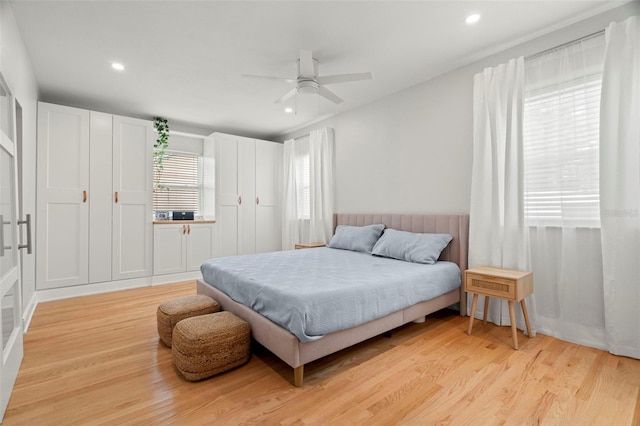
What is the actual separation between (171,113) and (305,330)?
434cm

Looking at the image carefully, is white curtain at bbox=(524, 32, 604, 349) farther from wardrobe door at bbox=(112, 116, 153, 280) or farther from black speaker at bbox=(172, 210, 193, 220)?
wardrobe door at bbox=(112, 116, 153, 280)

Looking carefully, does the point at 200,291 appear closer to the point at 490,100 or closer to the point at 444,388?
the point at 444,388

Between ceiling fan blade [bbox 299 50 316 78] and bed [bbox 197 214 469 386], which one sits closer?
bed [bbox 197 214 469 386]

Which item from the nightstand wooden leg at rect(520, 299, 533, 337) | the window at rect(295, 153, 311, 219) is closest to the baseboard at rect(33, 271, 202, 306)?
the window at rect(295, 153, 311, 219)

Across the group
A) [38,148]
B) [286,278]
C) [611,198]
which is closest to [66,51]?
[38,148]

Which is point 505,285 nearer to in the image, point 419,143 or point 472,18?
point 419,143

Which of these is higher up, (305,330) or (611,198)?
(611,198)

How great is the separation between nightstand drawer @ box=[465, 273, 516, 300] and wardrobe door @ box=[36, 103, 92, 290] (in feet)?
15.5

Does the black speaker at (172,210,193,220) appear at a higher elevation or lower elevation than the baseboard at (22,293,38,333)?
higher

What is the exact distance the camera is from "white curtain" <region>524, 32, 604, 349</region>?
7.77 ft

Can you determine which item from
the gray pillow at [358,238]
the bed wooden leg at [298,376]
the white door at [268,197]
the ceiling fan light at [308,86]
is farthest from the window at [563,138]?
the white door at [268,197]

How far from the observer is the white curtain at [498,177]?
2.70m

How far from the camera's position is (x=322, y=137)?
494 centimetres

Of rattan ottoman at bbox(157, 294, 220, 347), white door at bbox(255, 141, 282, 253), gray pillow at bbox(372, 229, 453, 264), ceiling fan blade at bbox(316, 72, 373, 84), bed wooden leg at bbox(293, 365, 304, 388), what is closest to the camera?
bed wooden leg at bbox(293, 365, 304, 388)
